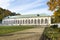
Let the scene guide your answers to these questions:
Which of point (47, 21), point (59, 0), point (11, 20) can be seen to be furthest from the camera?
point (11, 20)

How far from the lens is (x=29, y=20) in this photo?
422ft

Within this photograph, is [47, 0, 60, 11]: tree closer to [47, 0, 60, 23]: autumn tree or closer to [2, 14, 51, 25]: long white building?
[47, 0, 60, 23]: autumn tree

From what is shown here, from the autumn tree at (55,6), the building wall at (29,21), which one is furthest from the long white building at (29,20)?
the autumn tree at (55,6)

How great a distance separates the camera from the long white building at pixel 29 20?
406ft

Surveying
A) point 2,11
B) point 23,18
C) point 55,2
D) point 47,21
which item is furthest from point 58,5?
point 2,11

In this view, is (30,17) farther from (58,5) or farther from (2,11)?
(58,5)

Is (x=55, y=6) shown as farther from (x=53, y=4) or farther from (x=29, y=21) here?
(x=29, y=21)

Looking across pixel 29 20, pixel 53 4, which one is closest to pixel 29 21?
pixel 29 20

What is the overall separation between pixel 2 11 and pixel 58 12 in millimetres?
102904

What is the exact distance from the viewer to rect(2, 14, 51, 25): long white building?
12388 centimetres

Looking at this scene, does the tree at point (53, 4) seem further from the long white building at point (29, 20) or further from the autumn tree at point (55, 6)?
the long white building at point (29, 20)

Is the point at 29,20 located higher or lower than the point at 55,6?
lower

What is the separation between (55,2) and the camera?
120 ft

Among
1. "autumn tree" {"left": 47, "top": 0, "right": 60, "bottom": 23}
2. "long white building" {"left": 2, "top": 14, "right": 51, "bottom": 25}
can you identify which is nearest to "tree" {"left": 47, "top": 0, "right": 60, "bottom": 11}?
"autumn tree" {"left": 47, "top": 0, "right": 60, "bottom": 23}
